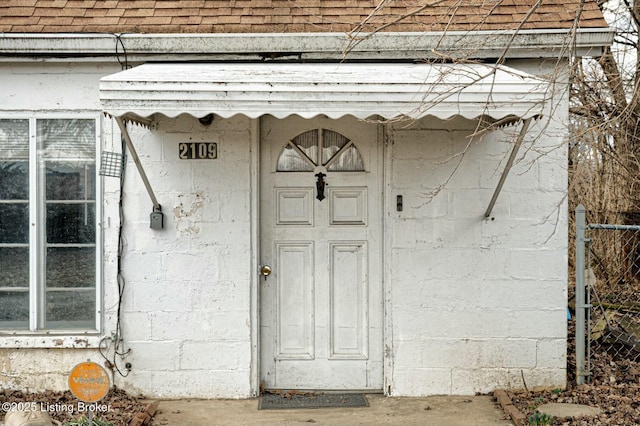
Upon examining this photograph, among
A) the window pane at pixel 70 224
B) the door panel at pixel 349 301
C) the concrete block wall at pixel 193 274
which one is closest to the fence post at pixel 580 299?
the door panel at pixel 349 301

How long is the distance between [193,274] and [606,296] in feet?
19.2

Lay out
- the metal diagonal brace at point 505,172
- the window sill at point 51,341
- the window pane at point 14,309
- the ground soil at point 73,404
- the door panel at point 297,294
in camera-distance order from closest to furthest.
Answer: the metal diagonal brace at point 505,172
the ground soil at point 73,404
the window sill at point 51,341
the window pane at point 14,309
the door panel at point 297,294

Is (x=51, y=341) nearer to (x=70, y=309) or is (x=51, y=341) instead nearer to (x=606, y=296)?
(x=70, y=309)

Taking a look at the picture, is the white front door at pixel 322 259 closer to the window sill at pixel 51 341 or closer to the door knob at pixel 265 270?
the door knob at pixel 265 270

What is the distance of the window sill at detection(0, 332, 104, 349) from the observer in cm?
662

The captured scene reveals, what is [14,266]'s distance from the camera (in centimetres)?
674

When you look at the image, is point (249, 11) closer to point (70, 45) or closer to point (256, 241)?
point (70, 45)

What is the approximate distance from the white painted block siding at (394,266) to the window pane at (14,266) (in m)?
0.62

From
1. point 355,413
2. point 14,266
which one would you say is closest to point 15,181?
point 14,266

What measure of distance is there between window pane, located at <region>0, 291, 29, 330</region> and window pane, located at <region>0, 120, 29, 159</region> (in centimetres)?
132

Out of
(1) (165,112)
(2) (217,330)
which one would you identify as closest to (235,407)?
(2) (217,330)

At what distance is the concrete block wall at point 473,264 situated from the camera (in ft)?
21.9

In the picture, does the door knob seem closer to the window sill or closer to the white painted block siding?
the white painted block siding

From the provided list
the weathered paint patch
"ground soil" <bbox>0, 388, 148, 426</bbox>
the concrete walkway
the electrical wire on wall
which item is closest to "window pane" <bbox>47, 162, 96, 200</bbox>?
the electrical wire on wall
